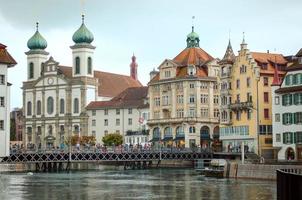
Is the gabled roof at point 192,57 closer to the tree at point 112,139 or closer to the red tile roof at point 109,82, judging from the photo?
the tree at point 112,139

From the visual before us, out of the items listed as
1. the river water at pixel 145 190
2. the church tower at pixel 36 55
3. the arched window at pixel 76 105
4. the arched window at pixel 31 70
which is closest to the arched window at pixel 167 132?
the arched window at pixel 76 105

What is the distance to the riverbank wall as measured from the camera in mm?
79188

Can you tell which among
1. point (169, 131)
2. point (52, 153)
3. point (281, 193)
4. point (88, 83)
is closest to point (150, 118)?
point (169, 131)

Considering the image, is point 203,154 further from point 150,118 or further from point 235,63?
point 150,118

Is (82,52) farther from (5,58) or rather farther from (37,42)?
(5,58)

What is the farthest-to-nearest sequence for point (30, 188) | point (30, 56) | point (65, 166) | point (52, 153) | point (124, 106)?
point (30, 56) → point (124, 106) → point (65, 166) → point (52, 153) → point (30, 188)

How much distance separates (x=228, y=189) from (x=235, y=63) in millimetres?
59638

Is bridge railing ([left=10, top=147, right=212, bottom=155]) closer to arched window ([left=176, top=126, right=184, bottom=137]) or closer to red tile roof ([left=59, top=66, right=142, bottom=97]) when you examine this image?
arched window ([left=176, top=126, right=184, bottom=137])

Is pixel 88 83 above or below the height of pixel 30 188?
above

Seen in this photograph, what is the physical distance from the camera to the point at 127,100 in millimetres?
170250

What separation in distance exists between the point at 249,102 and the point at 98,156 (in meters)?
25.5

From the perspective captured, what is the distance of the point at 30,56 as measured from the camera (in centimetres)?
19025

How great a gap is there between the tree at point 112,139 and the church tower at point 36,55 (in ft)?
111

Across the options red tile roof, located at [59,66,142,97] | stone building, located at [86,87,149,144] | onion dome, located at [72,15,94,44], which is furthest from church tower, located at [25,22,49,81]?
stone building, located at [86,87,149,144]
